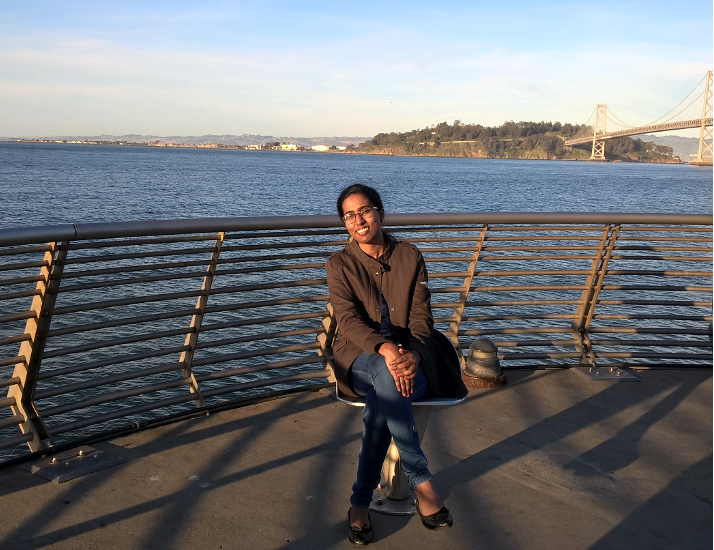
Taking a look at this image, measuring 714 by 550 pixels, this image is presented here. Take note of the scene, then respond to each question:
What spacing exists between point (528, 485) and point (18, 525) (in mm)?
2146

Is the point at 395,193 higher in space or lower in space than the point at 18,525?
lower

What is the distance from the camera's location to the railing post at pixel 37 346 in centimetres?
360

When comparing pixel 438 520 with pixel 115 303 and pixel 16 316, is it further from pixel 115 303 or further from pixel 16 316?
pixel 16 316

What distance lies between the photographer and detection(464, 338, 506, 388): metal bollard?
16.3 feet

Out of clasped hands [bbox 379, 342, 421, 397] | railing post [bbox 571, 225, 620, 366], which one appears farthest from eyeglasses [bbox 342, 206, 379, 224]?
railing post [bbox 571, 225, 620, 366]

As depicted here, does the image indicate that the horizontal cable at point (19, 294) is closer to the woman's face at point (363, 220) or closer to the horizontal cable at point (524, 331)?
the woman's face at point (363, 220)

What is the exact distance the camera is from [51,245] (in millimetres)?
3574

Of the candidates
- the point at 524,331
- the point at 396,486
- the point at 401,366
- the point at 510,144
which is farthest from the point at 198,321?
the point at 510,144

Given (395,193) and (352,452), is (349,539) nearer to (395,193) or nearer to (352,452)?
(352,452)

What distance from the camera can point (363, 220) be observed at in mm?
3395

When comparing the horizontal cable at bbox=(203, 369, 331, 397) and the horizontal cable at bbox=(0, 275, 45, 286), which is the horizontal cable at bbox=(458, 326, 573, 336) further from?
the horizontal cable at bbox=(0, 275, 45, 286)

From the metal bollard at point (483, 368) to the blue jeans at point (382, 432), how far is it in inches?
71.6

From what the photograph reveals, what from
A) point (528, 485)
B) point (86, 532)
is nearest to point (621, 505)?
point (528, 485)

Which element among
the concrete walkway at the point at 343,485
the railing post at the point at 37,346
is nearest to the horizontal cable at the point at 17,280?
the railing post at the point at 37,346
